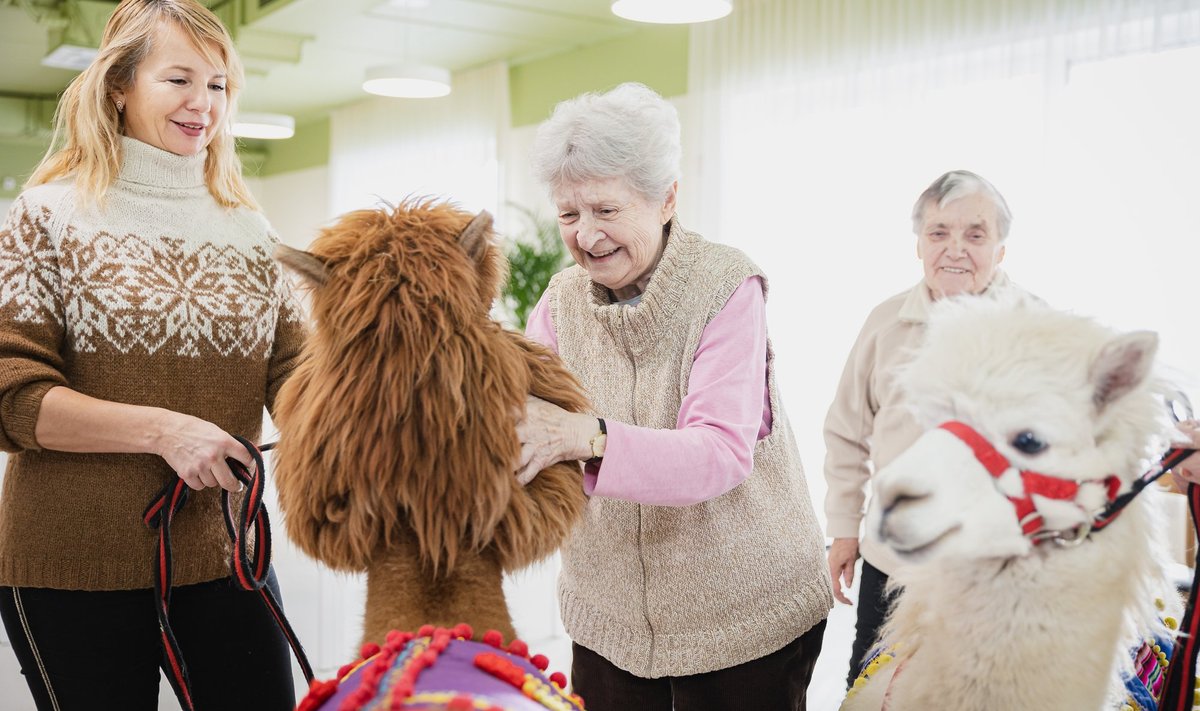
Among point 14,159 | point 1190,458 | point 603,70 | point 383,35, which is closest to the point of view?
point 1190,458

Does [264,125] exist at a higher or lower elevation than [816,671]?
higher

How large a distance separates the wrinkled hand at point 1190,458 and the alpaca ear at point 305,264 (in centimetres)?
97

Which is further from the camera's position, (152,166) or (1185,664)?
(152,166)

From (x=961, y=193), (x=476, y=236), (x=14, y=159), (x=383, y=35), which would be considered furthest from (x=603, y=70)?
(x=14, y=159)

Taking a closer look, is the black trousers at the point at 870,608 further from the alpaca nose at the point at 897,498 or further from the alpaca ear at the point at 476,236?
the alpaca ear at the point at 476,236

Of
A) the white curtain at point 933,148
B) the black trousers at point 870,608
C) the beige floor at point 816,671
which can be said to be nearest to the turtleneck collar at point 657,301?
the black trousers at point 870,608

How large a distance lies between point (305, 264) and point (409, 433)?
0.68 feet

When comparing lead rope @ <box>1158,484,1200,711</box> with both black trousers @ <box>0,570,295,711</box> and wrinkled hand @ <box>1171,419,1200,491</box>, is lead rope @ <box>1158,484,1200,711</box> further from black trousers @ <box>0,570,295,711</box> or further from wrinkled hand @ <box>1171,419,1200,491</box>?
black trousers @ <box>0,570,295,711</box>

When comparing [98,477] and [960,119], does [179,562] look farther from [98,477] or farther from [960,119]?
[960,119]

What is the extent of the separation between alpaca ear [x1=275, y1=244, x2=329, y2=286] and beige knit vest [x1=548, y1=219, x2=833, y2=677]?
0.58 metres

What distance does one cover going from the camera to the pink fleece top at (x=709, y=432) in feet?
3.61

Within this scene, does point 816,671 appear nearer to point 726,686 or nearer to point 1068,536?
point 726,686

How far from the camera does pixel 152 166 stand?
156 cm

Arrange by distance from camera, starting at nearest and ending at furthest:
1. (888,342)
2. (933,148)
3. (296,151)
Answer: (888,342)
(933,148)
(296,151)
